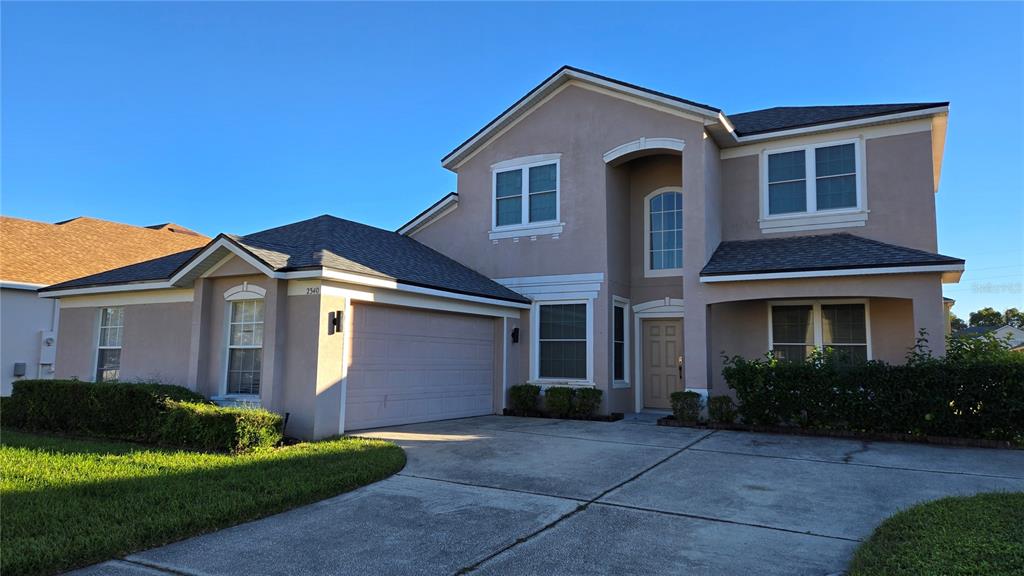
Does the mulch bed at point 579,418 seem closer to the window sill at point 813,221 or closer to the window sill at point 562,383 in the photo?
the window sill at point 562,383

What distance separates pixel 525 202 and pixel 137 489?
35.6 ft

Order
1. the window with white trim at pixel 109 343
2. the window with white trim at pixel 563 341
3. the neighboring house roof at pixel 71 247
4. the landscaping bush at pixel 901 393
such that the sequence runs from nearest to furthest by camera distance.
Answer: the landscaping bush at pixel 901 393
the window with white trim at pixel 109 343
the window with white trim at pixel 563 341
the neighboring house roof at pixel 71 247

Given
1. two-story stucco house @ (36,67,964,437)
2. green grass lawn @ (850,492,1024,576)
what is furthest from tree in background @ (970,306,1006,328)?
green grass lawn @ (850,492,1024,576)

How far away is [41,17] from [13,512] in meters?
9.15

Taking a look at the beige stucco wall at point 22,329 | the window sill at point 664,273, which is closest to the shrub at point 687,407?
the window sill at point 664,273

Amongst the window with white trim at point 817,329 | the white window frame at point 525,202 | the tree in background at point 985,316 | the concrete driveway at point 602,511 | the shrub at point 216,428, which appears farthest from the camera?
the tree in background at point 985,316

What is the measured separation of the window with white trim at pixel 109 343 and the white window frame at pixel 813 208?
1476cm

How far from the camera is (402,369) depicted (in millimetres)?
11820

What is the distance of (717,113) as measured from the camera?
12922 mm

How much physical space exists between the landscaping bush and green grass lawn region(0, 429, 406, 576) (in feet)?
22.7

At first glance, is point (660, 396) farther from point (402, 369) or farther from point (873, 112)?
point (873, 112)

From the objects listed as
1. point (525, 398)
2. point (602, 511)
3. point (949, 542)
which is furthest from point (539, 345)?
point (949, 542)

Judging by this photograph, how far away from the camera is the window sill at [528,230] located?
14766mm

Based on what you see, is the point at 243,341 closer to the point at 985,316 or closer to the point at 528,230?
the point at 528,230
